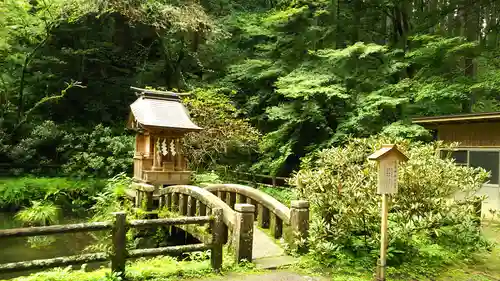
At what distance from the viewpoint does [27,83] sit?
21.1 meters

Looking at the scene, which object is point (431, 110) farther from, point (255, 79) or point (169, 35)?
point (169, 35)

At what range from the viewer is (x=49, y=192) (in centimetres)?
1545

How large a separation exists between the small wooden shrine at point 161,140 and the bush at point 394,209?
21.1 feet

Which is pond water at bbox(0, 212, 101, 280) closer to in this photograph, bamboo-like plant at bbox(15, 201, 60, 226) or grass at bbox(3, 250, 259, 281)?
bamboo-like plant at bbox(15, 201, 60, 226)

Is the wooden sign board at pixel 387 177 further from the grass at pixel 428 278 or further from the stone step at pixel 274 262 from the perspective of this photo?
the stone step at pixel 274 262

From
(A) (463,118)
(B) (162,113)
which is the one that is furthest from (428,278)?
(B) (162,113)

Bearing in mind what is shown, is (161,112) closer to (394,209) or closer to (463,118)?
(394,209)

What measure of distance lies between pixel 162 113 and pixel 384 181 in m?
8.96

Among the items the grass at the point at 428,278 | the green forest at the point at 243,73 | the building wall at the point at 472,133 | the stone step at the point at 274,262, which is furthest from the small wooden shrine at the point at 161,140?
the building wall at the point at 472,133

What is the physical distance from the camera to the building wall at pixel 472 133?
37.8 ft

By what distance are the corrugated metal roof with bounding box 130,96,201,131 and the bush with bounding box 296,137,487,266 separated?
20.6 feet

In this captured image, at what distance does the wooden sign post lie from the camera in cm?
570

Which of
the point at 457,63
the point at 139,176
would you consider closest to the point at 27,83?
the point at 139,176

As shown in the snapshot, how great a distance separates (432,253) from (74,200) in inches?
563
